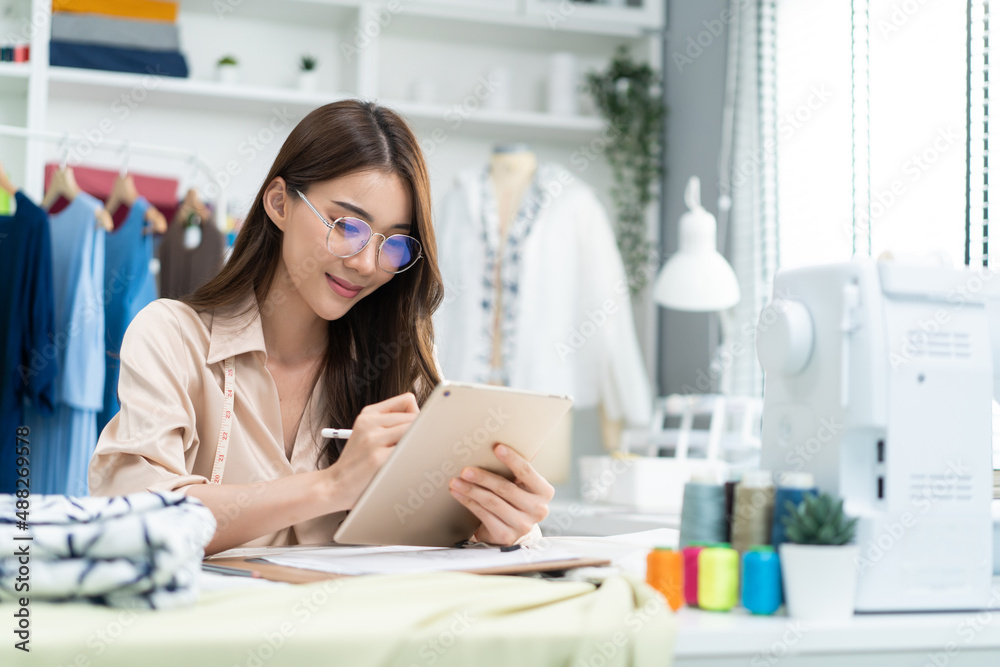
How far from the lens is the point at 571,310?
327 centimetres

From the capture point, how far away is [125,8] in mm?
3189

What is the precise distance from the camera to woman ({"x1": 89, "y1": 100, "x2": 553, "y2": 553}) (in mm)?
1173

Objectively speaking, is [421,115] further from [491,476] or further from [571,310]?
[491,476]

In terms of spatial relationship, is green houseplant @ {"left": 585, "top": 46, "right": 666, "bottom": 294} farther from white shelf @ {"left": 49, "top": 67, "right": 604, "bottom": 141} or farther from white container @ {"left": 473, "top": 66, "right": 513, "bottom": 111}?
white container @ {"left": 473, "top": 66, "right": 513, "bottom": 111}

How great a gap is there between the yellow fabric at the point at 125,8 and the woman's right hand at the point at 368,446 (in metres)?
2.59

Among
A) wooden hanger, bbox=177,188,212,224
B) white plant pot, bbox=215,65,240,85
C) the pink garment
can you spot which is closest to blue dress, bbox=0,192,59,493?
wooden hanger, bbox=177,188,212,224

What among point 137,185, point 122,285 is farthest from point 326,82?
point 122,285

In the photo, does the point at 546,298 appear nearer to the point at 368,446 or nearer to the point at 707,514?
the point at 368,446

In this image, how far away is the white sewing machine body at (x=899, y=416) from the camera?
36.6 inches

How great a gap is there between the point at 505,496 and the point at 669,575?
1.25 feet

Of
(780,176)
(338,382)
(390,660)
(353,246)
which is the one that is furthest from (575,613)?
(780,176)

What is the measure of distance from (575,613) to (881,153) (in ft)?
7.17

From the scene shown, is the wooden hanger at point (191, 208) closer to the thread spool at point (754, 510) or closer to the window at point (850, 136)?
the window at point (850, 136)

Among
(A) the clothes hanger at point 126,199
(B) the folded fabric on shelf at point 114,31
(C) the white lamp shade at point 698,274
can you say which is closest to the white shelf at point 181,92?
(B) the folded fabric on shelf at point 114,31
